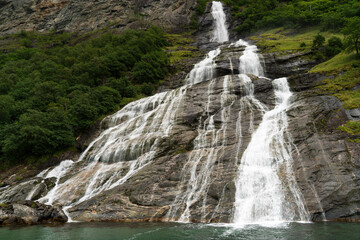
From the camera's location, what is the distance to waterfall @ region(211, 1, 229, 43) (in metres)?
67.4

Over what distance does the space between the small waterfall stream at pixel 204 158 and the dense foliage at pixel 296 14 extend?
29.3m

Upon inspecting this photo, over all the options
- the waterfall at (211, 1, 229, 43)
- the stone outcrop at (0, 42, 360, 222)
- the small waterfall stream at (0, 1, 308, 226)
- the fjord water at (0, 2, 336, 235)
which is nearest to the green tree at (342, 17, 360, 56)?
the fjord water at (0, 2, 336, 235)

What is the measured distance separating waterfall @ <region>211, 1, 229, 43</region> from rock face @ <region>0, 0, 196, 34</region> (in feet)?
30.0

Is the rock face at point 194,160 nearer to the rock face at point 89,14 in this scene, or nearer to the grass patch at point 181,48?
the grass patch at point 181,48

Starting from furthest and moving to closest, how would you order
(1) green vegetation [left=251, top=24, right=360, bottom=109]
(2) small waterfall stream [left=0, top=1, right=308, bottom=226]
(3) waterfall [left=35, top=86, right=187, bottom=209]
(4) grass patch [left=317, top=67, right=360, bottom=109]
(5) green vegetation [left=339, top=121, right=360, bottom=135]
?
(1) green vegetation [left=251, top=24, right=360, bottom=109] < (4) grass patch [left=317, top=67, right=360, bottom=109] < (3) waterfall [left=35, top=86, right=187, bottom=209] < (5) green vegetation [left=339, top=121, right=360, bottom=135] < (2) small waterfall stream [left=0, top=1, right=308, bottom=226]

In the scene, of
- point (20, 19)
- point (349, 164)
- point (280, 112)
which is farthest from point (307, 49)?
point (20, 19)

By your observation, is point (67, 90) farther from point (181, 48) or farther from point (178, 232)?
point (178, 232)

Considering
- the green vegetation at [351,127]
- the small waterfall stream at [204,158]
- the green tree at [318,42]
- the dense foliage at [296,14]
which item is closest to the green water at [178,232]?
the small waterfall stream at [204,158]

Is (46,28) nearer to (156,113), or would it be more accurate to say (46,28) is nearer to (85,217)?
(156,113)

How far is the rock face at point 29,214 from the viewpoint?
46.4 ft

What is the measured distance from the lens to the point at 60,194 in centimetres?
1795

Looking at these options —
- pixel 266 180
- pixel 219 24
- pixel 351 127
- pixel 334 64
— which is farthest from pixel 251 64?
pixel 219 24

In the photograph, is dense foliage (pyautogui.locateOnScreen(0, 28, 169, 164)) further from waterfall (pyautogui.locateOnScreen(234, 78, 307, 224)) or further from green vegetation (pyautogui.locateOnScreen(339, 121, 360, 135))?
green vegetation (pyautogui.locateOnScreen(339, 121, 360, 135))

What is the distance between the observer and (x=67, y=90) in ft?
124
